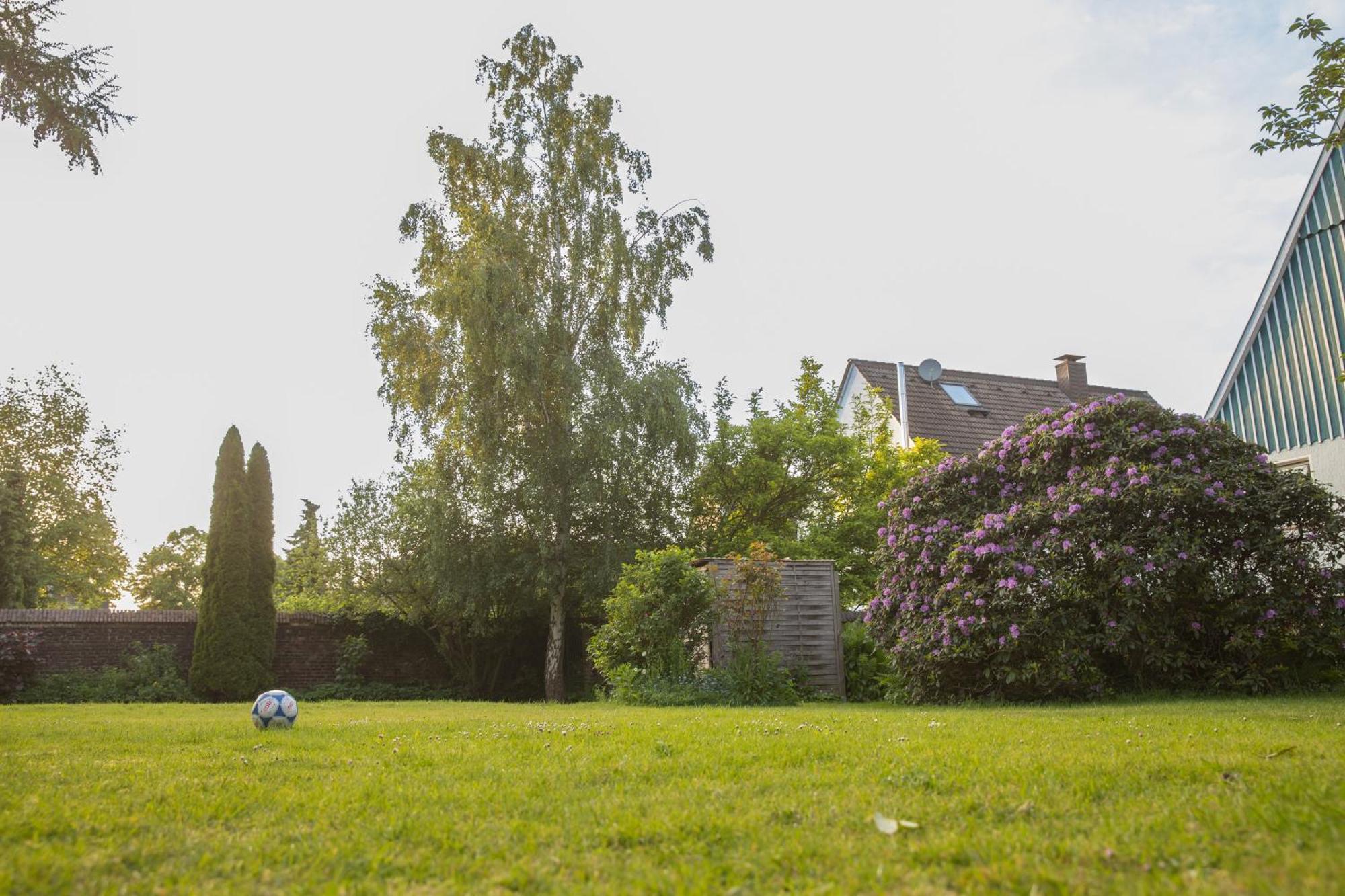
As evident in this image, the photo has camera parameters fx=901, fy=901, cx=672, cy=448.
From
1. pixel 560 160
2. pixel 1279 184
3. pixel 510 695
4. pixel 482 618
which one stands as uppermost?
pixel 560 160

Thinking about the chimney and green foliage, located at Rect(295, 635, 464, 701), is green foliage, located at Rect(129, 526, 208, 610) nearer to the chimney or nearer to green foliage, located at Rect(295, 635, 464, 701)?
green foliage, located at Rect(295, 635, 464, 701)

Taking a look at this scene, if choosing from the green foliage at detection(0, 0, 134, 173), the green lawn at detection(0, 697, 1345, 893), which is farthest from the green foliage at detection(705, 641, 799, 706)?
the green foliage at detection(0, 0, 134, 173)

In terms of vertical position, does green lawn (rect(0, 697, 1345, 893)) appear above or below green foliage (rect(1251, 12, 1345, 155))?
below

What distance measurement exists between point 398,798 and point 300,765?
1.39m

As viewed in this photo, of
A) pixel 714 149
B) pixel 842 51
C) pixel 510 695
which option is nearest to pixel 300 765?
pixel 842 51

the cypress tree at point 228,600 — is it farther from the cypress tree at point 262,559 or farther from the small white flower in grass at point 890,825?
the small white flower in grass at point 890,825

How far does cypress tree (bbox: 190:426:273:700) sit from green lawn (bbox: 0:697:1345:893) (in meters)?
13.0

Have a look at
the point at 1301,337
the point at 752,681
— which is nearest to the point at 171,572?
the point at 752,681

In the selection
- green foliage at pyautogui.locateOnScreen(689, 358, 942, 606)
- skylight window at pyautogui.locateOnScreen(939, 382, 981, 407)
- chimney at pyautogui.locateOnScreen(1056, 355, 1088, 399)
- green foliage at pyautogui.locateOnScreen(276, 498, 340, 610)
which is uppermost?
chimney at pyautogui.locateOnScreen(1056, 355, 1088, 399)

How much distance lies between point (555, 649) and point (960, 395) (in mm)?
17182

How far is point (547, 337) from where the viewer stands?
18438mm

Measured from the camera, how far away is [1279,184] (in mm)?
14656

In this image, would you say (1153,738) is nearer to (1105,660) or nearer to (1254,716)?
(1254,716)

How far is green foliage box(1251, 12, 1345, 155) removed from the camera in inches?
259
